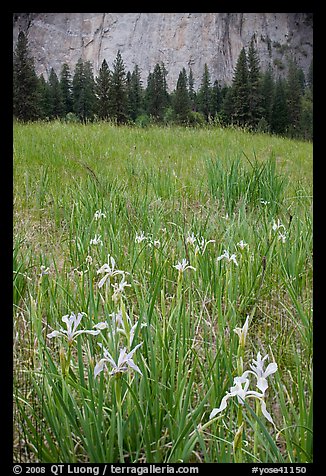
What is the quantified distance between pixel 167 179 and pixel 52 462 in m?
1.90

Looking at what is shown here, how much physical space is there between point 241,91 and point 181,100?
0.72m

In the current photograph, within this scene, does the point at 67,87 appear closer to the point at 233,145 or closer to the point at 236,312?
the point at 233,145

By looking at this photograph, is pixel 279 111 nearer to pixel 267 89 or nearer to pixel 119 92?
pixel 267 89

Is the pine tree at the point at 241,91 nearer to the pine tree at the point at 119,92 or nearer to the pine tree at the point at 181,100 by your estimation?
the pine tree at the point at 181,100

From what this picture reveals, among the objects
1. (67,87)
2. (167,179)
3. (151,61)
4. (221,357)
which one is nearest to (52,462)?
(221,357)

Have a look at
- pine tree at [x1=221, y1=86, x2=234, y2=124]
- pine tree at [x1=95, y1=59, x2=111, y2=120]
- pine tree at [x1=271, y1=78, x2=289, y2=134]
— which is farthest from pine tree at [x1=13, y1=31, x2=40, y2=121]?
pine tree at [x1=271, y1=78, x2=289, y2=134]

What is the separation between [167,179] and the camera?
2477mm

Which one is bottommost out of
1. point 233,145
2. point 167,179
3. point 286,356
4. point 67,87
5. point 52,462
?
point 52,462

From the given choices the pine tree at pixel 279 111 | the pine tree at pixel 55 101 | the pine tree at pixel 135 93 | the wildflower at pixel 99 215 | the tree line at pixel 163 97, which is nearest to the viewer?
the wildflower at pixel 99 215

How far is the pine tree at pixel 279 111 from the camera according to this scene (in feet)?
12.9

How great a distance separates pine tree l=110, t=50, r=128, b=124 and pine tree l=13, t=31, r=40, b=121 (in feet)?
2.24

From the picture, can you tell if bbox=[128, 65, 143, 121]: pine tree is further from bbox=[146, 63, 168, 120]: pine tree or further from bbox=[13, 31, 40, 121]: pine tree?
bbox=[13, 31, 40, 121]: pine tree

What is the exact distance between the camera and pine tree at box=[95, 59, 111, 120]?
10.9 feet

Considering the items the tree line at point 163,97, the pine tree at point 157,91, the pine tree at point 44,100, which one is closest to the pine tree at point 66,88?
the tree line at point 163,97
